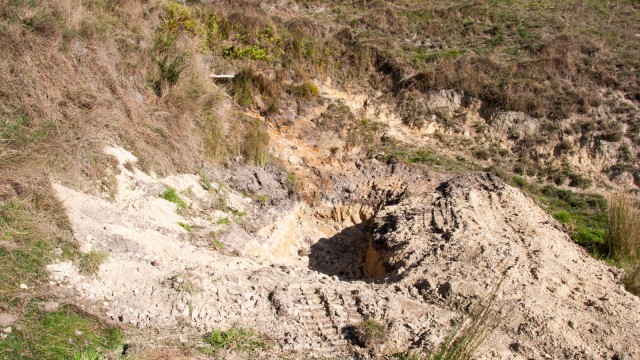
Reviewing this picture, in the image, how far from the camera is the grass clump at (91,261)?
4.67 m

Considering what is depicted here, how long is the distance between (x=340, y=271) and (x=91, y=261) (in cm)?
438

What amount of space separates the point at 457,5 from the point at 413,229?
585 inches

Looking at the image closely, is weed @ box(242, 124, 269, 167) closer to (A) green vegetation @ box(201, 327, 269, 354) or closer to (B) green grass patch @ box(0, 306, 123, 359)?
(A) green vegetation @ box(201, 327, 269, 354)

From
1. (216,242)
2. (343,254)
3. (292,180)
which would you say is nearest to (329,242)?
(343,254)

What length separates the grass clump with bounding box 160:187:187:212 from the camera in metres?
6.88

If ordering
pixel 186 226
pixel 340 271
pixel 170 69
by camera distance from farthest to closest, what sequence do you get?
pixel 170 69
pixel 340 271
pixel 186 226

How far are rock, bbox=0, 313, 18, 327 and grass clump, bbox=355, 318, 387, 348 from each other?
9.52 feet

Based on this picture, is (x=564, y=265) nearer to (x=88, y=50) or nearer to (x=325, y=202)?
(x=325, y=202)

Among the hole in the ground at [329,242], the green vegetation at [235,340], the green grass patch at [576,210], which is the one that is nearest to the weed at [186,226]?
the hole in the ground at [329,242]

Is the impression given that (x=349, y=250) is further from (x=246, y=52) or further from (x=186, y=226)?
(x=246, y=52)

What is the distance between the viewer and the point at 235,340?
450cm

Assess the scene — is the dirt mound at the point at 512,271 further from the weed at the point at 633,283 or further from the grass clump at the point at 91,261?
the grass clump at the point at 91,261

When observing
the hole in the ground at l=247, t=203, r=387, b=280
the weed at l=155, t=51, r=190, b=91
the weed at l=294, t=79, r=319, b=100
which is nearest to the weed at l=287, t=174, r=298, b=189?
the hole in the ground at l=247, t=203, r=387, b=280

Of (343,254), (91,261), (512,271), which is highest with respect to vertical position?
(91,261)
